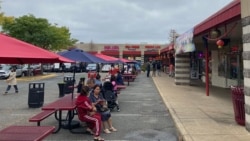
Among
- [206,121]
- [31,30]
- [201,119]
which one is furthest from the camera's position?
[31,30]

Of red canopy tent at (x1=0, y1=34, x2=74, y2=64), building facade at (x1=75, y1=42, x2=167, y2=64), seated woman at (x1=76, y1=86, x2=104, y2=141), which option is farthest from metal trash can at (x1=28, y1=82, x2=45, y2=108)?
building facade at (x1=75, y1=42, x2=167, y2=64)

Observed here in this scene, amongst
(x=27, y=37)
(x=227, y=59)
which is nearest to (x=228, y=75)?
(x=227, y=59)

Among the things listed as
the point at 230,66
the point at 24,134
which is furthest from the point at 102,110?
the point at 230,66

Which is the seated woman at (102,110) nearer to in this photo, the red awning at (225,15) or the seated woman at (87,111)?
the seated woman at (87,111)

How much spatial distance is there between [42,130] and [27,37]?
34710mm

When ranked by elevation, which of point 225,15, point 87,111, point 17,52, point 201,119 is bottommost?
point 201,119

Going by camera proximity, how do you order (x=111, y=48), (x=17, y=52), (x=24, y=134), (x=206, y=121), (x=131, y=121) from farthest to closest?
(x=111, y=48) → (x=131, y=121) → (x=206, y=121) → (x=24, y=134) → (x=17, y=52)

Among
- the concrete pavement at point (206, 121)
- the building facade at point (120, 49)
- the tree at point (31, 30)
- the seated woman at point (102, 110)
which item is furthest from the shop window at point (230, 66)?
the building facade at point (120, 49)

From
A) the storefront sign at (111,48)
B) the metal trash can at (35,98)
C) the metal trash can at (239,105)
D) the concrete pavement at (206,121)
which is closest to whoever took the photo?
the concrete pavement at (206,121)

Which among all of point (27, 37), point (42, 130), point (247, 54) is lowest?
point (42, 130)

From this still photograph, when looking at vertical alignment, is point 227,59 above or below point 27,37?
below

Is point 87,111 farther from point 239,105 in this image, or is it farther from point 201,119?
point 239,105

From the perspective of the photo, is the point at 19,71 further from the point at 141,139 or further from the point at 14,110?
the point at 141,139

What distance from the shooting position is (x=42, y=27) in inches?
1626
